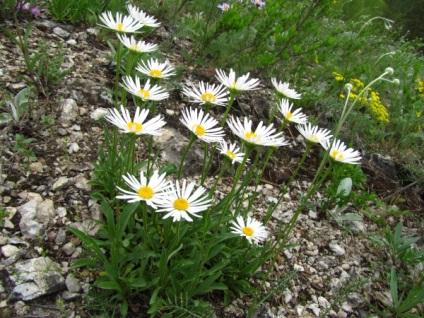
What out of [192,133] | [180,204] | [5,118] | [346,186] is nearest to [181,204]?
[180,204]

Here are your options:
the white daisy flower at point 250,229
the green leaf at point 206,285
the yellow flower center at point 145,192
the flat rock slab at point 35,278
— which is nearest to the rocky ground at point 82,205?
the flat rock slab at point 35,278

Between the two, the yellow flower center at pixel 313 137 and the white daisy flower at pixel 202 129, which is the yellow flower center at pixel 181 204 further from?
the yellow flower center at pixel 313 137

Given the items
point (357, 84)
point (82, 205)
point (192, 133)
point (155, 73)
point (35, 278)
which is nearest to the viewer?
point (192, 133)

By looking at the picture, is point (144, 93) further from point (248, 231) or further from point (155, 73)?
point (248, 231)

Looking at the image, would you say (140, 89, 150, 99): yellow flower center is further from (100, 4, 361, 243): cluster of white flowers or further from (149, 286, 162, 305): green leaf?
(149, 286, 162, 305): green leaf

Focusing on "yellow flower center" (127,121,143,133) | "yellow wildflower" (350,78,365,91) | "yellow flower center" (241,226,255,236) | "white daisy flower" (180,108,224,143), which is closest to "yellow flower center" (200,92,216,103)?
"white daisy flower" (180,108,224,143)

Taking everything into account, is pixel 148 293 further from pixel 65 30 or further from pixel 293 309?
pixel 65 30

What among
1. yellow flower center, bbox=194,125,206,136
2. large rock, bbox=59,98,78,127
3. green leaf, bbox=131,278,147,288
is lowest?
green leaf, bbox=131,278,147,288
